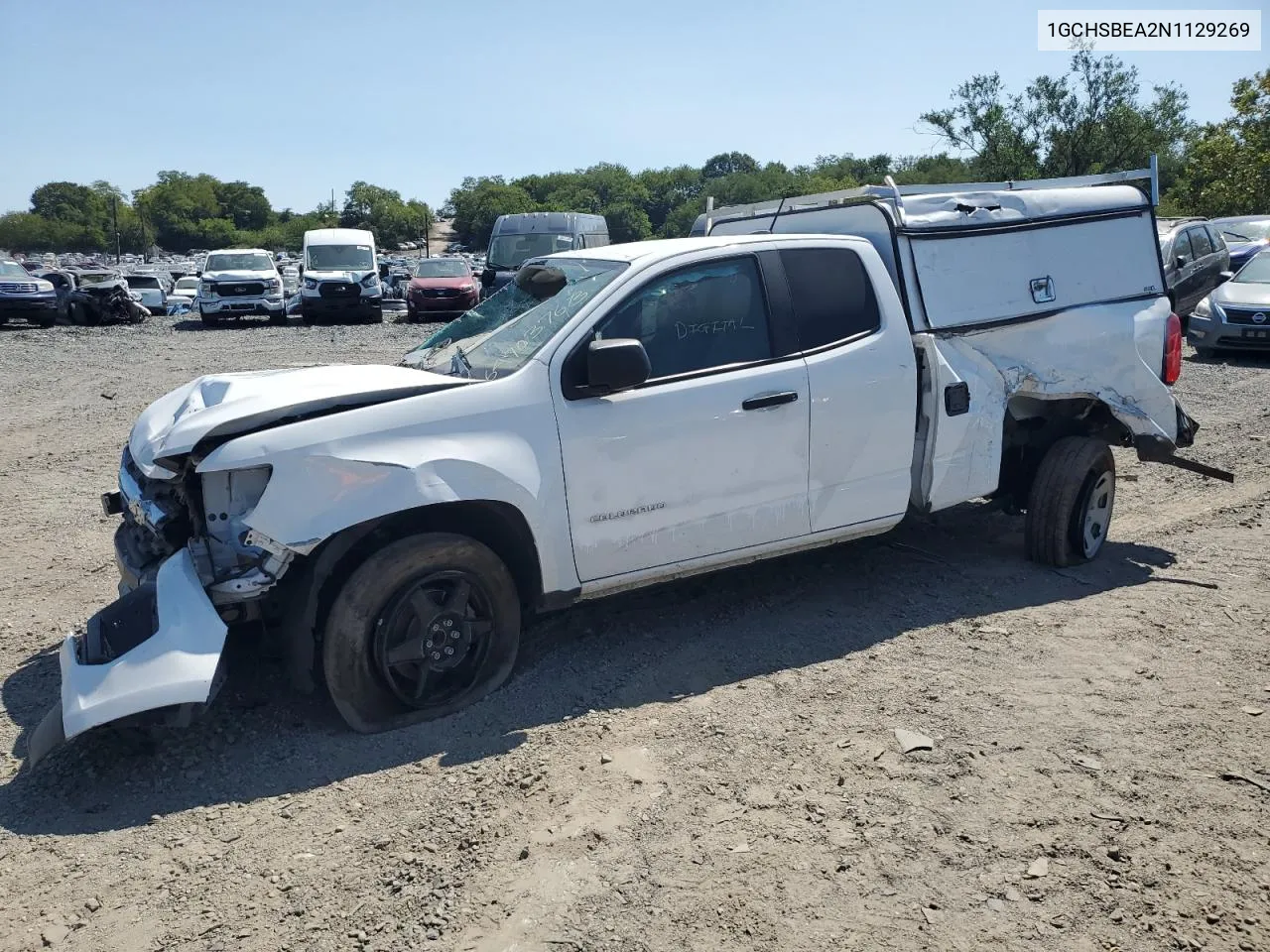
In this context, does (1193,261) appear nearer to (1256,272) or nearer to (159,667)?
(1256,272)

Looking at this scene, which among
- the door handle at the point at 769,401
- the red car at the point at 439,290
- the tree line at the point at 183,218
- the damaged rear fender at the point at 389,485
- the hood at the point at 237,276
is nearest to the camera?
the damaged rear fender at the point at 389,485

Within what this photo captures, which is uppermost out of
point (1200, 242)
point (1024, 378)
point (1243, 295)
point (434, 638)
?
point (1200, 242)

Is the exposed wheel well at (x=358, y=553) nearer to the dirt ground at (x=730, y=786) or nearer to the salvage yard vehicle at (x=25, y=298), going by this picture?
the dirt ground at (x=730, y=786)

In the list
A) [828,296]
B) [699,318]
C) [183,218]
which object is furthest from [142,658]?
[183,218]

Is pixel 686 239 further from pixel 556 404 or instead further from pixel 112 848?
pixel 112 848

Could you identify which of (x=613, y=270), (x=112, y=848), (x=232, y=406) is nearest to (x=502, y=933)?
(x=112, y=848)

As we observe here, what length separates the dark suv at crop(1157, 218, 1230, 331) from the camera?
15234 millimetres

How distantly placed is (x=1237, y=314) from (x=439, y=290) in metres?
→ 17.2

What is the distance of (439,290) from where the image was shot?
25375 mm

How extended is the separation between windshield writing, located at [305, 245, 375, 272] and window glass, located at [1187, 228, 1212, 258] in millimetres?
17508

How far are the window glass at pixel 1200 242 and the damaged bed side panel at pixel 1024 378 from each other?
11.2m

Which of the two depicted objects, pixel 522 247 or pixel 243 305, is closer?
pixel 522 247

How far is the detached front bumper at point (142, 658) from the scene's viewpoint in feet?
11.8

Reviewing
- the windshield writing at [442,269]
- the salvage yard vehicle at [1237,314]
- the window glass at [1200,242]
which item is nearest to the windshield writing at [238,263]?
the windshield writing at [442,269]
